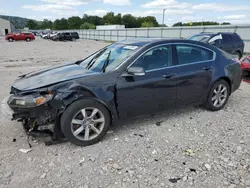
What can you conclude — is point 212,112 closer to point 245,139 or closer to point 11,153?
point 245,139

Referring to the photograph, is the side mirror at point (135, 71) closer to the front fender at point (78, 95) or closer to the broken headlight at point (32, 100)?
the front fender at point (78, 95)

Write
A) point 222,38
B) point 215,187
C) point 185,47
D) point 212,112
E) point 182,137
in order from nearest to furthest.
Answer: point 215,187
point 182,137
point 185,47
point 212,112
point 222,38

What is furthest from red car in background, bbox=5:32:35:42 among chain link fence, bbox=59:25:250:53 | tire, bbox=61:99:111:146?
tire, bbox=61:99:111:146

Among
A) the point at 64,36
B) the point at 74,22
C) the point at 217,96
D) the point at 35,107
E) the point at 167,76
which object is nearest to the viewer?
the point at 35,107

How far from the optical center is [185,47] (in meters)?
3.86

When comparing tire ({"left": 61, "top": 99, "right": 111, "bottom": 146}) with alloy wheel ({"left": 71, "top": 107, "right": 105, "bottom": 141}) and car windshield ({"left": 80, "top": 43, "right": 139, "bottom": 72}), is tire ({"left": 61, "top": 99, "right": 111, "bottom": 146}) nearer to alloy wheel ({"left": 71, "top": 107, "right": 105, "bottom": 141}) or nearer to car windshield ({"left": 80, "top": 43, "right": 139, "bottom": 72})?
alloy wheel ({"left": 71, "top": 107, "right": 105, "bottom": 141})

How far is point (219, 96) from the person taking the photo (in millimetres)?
4363

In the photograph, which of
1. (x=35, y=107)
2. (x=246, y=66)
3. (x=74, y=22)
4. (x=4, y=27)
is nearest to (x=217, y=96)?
(x=246, y=66)

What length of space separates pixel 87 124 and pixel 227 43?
9820mm

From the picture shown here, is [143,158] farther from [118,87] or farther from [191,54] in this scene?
[191,54]

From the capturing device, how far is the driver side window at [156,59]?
11.2 ft

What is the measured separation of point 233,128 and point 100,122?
7.67 ft

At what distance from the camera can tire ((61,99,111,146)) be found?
2898mm

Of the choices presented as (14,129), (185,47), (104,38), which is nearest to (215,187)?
(185,47)
